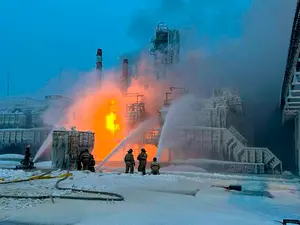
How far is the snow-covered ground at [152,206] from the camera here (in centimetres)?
728

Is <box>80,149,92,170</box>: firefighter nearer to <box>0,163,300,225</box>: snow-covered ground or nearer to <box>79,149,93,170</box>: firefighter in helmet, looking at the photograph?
<box>79,149,93,170</box>: firefighter in helmet

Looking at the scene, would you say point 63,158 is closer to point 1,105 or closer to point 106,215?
point 106,215

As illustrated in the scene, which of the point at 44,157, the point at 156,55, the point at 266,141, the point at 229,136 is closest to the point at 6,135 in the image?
the point at 44,157

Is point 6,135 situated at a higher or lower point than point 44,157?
higher

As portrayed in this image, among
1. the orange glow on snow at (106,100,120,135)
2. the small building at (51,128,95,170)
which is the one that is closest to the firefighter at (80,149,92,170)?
the small building at (51,128,95,170)

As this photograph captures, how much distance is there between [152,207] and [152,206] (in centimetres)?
14

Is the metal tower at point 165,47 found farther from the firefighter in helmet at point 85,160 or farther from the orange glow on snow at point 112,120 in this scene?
the firefighter in helmet at point 85,160

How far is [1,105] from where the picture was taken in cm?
5503

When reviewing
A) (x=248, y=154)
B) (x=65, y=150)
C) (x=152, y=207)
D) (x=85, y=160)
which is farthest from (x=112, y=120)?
(x=152, y=207)

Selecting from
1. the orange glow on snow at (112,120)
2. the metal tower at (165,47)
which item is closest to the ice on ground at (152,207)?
the orange glow on snow at (112,120)

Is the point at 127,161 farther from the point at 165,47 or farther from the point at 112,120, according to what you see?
the point at 165,47

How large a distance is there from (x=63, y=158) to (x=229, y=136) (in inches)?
706

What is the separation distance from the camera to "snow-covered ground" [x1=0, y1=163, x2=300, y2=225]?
728 cm

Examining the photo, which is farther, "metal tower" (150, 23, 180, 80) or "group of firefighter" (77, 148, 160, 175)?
"metal tower" (150, 23, 180, 80)
